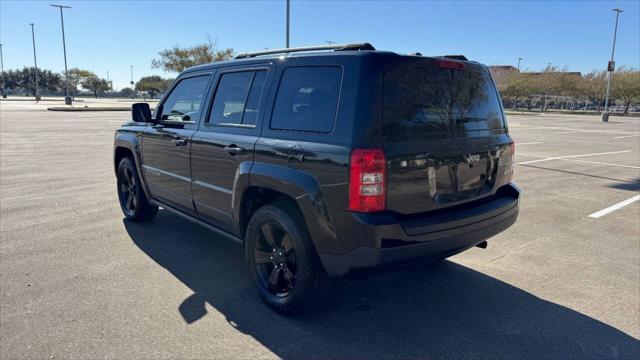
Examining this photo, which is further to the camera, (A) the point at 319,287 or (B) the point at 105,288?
(B) the point at 105,288

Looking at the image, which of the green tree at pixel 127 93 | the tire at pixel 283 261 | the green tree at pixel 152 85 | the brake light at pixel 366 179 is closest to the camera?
the brake light at pixel 366 179

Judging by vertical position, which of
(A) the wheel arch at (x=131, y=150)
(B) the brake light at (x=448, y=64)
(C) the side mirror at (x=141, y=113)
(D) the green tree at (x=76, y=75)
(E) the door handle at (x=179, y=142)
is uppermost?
(D) the green tree at (x=76, y=75)

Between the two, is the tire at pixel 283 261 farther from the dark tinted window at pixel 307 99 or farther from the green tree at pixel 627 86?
the green tree at pixel 627 86

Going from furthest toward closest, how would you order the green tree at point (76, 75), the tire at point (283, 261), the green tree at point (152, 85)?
the green tree at point (76, 75) → the green tree at point (152, 85) → the tire at point (283, 261)

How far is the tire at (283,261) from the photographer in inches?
122

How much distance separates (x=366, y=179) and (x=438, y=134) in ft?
2.30

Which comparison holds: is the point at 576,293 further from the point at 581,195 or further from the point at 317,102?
the point at 581,195

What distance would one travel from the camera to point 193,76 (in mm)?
4582

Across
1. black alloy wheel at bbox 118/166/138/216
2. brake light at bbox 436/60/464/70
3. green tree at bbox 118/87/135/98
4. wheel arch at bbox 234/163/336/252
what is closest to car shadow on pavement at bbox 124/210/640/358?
wheel arch at bbox 234/163/336/252

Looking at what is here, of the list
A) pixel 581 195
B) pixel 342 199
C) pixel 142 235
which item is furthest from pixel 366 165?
pixel 581 195

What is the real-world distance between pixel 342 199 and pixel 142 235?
327 cm

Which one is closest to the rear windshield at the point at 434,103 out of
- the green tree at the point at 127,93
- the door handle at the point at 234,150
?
the door handle at the point at 234,150

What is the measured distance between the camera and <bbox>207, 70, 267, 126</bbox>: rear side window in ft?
11.9

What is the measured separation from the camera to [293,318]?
10.9ft
